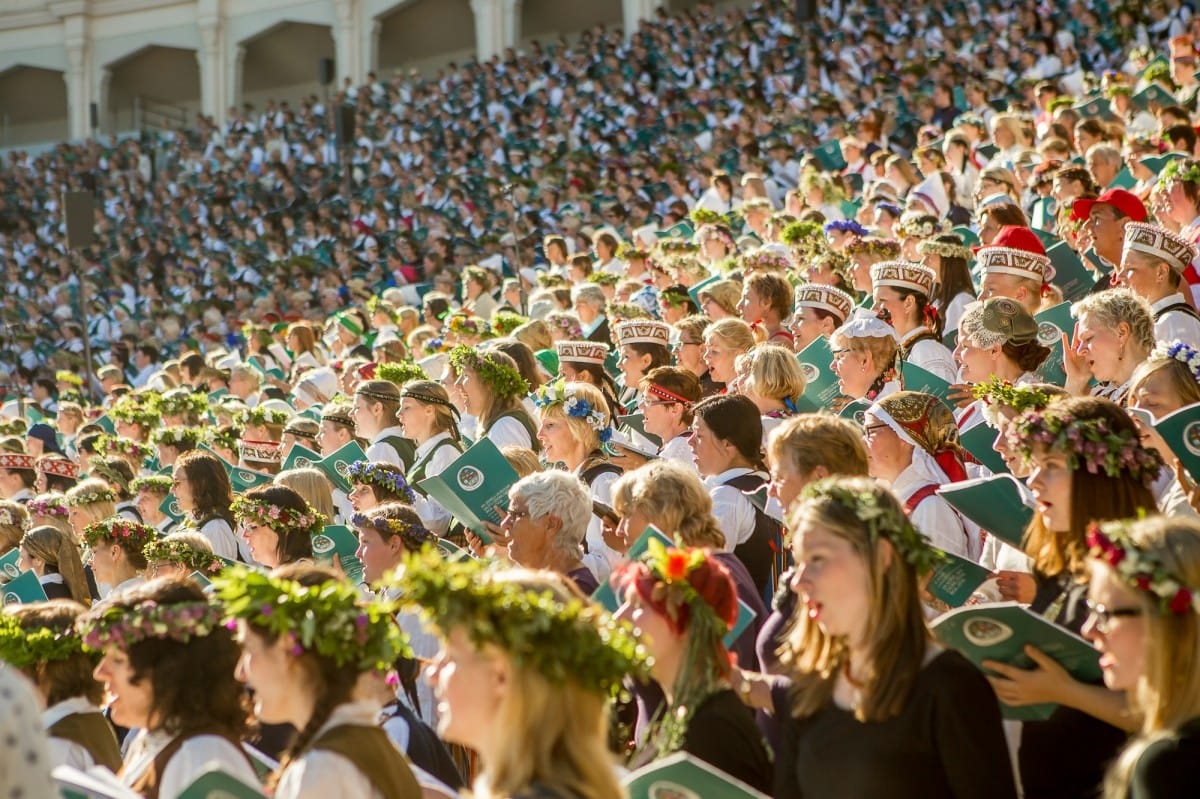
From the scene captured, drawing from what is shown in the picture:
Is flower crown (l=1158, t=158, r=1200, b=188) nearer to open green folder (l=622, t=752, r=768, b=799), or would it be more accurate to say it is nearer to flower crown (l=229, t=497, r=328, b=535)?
flower crown (l=229, t=497, r=328, b=535)

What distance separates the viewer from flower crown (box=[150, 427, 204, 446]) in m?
10.2

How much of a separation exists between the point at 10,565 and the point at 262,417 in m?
2.13

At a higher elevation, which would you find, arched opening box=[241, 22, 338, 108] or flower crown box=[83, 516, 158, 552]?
arched opening box=[241, 22, 338, 108]

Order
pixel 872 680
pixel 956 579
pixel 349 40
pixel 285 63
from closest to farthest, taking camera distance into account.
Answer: pixel 872 680
pixel 956 579
pixel 349 40
pixel 285 63

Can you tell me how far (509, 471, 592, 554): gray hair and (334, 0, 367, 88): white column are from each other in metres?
33.5

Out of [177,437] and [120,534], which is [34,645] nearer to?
[120,534]

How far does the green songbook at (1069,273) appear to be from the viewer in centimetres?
872

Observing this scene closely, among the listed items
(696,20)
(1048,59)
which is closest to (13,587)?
(1048,59)

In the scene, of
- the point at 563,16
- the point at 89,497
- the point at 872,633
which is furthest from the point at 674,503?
the point at 563,16

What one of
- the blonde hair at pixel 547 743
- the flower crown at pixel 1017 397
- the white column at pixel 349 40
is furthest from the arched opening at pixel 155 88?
the blonde hair at pixel 547 743

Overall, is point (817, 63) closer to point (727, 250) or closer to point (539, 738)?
point (727, 250)

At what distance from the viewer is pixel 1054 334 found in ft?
22.6

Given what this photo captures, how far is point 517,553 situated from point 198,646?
147 cm

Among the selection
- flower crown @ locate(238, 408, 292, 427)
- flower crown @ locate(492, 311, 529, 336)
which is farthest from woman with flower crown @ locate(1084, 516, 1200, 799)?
flower crown @ locate(492, 311, 529, 336)
